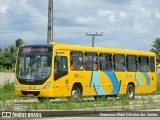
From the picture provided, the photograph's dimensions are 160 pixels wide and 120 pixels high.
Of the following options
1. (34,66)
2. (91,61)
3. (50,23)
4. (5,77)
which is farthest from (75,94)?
(50,23)

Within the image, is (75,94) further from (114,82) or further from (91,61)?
(114,82)

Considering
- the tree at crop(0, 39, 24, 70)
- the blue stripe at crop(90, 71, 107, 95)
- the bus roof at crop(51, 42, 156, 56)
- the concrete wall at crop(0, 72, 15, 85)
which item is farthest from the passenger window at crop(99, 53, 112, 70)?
the tree at crop(0, 39, 24, 70)

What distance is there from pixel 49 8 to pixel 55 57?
45.8ft

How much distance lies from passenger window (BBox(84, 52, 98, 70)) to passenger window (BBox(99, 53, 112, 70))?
1.60ft

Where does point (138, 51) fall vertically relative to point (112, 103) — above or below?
above

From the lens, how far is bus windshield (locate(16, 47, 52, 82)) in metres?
25.5

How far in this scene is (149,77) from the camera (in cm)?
3347

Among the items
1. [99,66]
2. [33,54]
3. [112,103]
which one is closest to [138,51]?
[99,66]

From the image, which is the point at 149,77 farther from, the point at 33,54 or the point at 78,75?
the point at 33,54

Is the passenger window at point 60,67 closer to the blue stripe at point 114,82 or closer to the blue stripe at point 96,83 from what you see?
the blue stripe at point 96,83

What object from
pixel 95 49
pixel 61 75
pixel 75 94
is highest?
pixel 95 49

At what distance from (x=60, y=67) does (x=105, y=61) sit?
13.9 feet

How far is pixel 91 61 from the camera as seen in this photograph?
92.6 feet

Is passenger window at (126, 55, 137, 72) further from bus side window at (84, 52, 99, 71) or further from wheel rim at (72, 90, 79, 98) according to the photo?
wheel rim at (72, 90, 79, 98)
